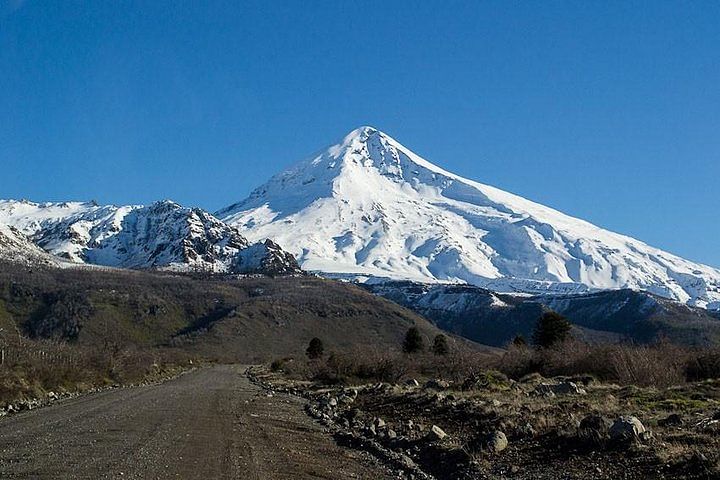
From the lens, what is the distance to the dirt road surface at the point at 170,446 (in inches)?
570

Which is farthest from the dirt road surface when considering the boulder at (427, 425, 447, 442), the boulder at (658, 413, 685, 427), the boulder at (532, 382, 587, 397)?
the boulder at (532, 382, 587, 397)

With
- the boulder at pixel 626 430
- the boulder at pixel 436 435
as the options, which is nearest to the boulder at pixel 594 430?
the boulder at pixel 626 430

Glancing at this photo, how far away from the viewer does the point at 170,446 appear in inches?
704

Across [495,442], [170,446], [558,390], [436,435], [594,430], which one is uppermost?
[558,390]

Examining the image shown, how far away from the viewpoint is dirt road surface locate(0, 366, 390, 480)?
14.5 m

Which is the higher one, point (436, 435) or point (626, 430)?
point (626, 430)

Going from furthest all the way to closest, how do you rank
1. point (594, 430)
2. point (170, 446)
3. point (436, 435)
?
1. point (436, 435)
2. point (170, 446)
3. point (594, 430)

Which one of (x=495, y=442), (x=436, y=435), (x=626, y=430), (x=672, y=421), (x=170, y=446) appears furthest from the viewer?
(x=436, y=435)

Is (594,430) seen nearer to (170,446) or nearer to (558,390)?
(170,446)

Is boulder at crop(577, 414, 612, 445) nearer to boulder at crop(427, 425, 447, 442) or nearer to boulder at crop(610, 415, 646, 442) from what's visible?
boulder at crop(610, 415, 646, 442)

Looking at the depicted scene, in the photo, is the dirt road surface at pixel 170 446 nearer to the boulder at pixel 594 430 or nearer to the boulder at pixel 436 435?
the boulder at pixel 436 435

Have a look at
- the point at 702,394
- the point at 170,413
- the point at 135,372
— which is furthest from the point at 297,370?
the point at 702,394

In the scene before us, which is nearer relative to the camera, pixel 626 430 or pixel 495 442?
pixel 626 430

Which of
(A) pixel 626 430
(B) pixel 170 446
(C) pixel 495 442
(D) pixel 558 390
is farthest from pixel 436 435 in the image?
(D) pixel 558 390
